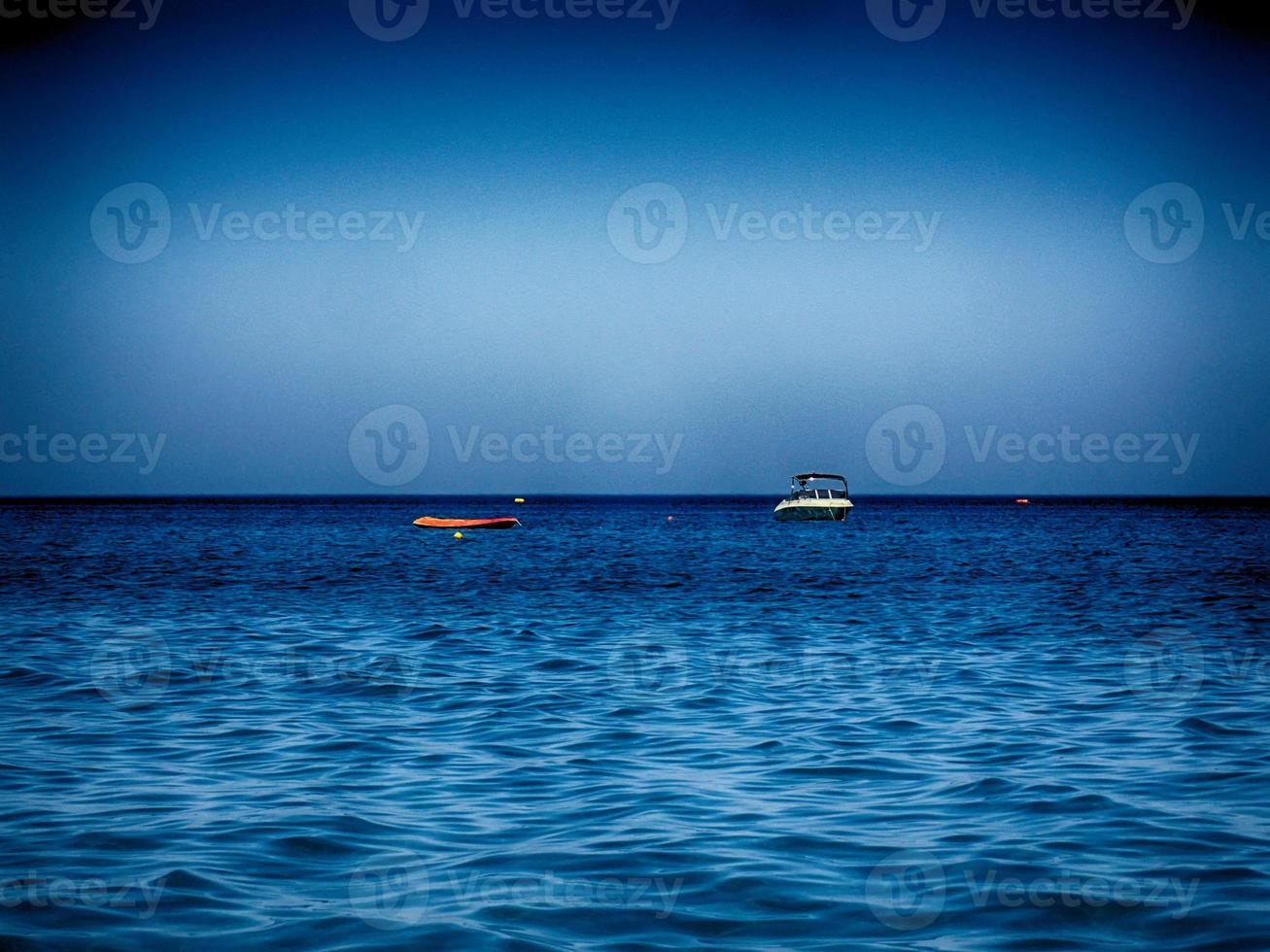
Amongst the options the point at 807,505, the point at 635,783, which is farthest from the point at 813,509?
the point at 635,783

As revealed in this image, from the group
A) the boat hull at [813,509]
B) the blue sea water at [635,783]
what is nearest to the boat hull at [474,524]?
the boat hull at [813,509]

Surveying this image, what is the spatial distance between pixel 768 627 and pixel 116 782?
16.5m

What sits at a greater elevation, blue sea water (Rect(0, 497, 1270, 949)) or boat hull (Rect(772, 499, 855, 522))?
boat hull (Rect(772, 499, 855, 522))

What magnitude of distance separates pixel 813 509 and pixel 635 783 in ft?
→ 310

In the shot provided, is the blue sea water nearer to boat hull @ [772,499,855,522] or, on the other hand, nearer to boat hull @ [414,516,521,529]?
boat hull @ [414,516,521,529]

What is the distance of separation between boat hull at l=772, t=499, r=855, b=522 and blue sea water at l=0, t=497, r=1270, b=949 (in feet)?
251

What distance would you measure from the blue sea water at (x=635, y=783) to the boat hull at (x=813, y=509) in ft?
251

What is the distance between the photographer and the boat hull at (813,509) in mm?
103000

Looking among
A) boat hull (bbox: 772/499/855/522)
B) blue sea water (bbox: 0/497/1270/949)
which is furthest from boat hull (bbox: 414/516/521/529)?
blue sea water (bbox: 0/497/1270/949)

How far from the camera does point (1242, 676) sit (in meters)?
17.2

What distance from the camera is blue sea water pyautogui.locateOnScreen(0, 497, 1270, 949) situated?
701cm

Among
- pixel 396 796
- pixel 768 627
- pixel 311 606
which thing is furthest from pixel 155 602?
pixel 396 796

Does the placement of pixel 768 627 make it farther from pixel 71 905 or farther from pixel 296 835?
pixel 71 905

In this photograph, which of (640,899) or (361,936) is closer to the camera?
(361,936)
